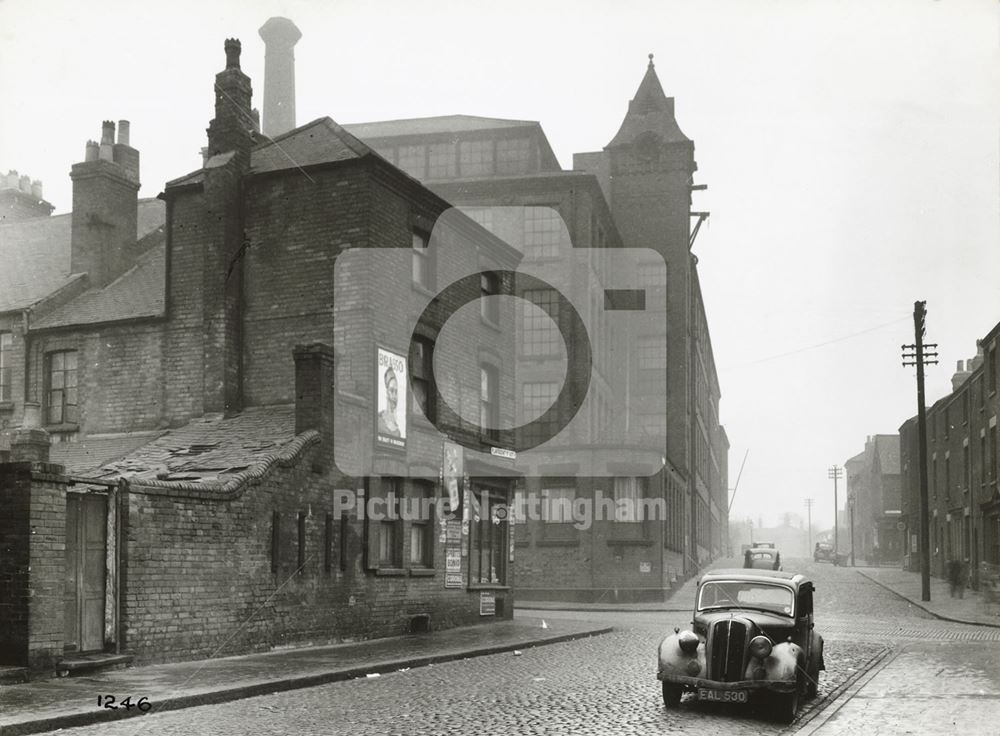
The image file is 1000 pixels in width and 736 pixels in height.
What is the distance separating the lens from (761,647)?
1165cm

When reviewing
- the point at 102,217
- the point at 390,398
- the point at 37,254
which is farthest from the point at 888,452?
the point at 102,217

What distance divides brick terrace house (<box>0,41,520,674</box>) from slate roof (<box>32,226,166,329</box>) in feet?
0.23

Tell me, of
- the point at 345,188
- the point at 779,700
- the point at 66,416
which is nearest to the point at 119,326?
the point at 66,416

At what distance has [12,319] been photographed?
2455 cm

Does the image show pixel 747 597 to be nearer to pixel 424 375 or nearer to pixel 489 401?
pixel 424 375

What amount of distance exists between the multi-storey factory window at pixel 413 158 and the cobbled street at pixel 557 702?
29.3 m

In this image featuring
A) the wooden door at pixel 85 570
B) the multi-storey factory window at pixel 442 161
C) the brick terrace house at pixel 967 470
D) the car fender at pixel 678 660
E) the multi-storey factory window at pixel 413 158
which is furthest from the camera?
the multi-storey factory window at pixel 413 158

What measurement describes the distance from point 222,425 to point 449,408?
18.5 ft

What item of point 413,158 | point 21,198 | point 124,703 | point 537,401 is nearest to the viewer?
point 124,703

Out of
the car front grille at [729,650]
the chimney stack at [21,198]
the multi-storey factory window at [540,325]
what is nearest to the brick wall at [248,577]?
the car front grille at [729,650]

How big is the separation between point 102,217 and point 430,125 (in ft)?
78.5

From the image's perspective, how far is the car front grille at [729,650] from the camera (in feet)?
38.6

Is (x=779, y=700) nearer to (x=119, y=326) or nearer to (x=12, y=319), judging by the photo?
(x=119, y=326)

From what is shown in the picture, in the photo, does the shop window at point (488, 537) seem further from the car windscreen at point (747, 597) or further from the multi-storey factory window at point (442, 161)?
the multi-storey factory window at point (442, 161)
